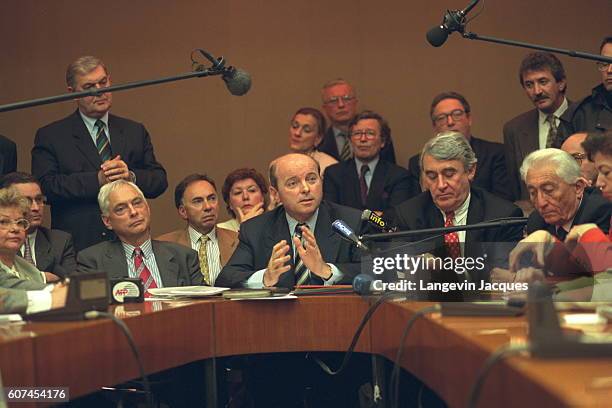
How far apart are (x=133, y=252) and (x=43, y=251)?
67cm

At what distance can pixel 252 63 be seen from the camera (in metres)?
7.55

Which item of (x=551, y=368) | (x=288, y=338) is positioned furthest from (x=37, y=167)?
(x=551, y=368)

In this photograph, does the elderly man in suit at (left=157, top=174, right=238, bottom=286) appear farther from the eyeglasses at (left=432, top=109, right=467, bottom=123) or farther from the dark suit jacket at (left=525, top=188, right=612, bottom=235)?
the dark suit jacket at (left=525, top=188, right=612, bottom=235)

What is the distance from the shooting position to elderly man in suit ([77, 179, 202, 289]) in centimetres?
461

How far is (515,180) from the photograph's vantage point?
18.6 ft

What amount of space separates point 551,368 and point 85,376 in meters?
1.44

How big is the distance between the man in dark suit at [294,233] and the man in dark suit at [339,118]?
1.70 meters

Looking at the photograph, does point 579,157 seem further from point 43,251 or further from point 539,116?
point 43,251

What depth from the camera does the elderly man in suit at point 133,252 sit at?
4.61 meters

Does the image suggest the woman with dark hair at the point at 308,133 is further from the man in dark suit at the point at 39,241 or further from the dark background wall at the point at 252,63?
the man in dark suit at the point at 39,241

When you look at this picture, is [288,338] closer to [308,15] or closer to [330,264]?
[330,264]

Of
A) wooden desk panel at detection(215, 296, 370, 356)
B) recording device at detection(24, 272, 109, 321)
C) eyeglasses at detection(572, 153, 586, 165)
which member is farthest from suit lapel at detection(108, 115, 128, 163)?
recording device at detection(24, 272, 109, 321)

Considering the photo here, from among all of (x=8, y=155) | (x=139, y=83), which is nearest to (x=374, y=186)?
(x=8, y=155)

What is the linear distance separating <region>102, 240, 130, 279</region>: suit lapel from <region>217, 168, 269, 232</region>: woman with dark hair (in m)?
1.21
